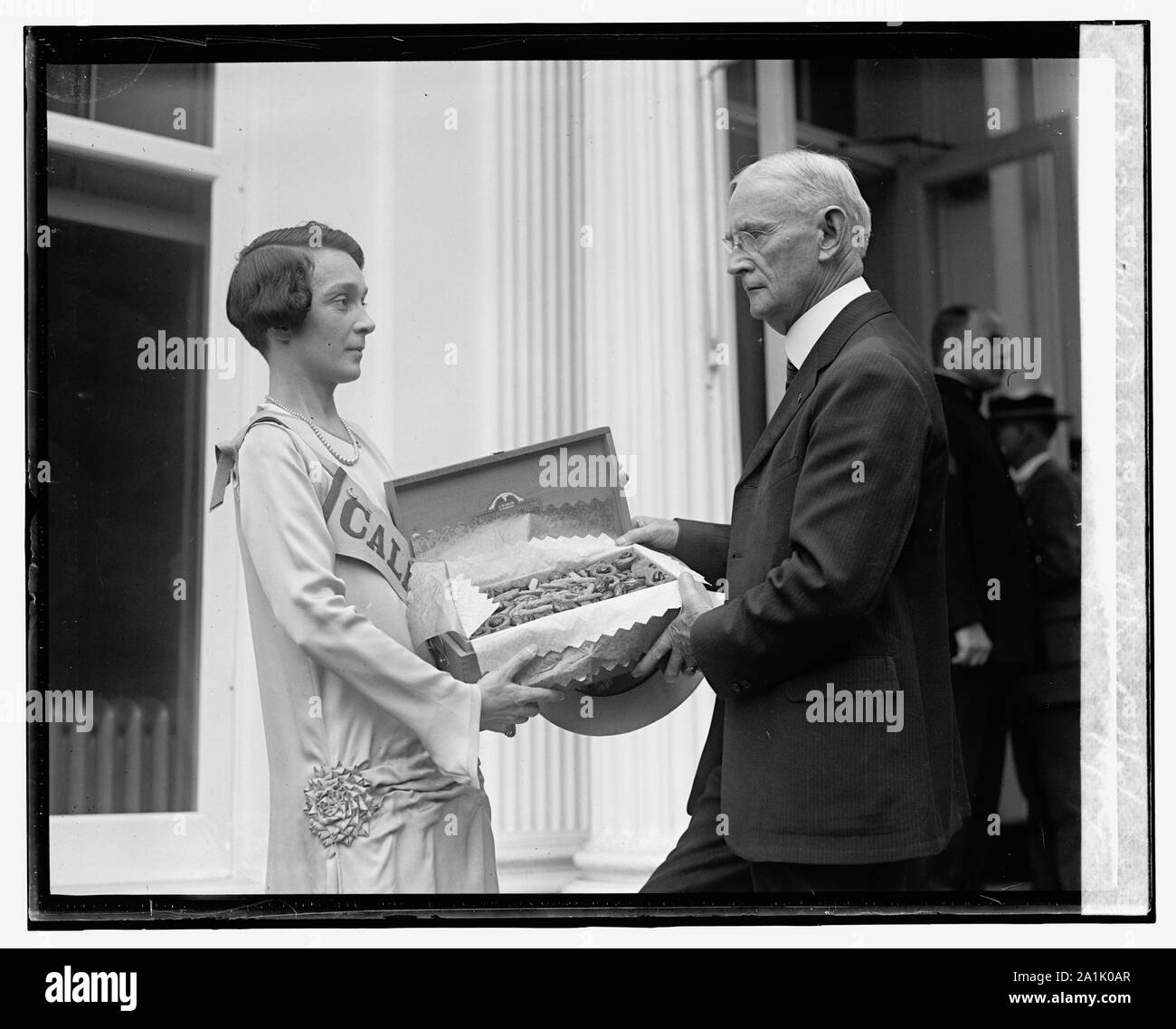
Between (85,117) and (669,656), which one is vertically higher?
(85,117)

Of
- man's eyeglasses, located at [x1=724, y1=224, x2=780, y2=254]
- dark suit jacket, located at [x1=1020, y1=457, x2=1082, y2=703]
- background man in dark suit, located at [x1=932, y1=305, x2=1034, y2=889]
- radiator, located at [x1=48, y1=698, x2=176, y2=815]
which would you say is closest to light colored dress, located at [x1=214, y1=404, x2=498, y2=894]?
radiator, located at [x1=48, y1=698, x2=176, y2=815]

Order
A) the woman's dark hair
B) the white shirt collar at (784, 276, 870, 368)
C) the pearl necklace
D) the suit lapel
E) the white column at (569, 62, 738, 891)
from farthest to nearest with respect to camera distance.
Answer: the white column at (569, 62, 738, 891) < the woman's dark hair < the pearl necklace < the white shirt collar at (784, 276, 870, 368) < the suit lapel

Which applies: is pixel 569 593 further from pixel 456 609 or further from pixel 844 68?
pixel 844 68

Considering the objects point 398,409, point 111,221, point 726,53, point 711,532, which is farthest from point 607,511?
point 111,221

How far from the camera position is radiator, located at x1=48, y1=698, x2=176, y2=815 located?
3971 millimetres

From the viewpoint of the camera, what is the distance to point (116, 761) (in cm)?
404

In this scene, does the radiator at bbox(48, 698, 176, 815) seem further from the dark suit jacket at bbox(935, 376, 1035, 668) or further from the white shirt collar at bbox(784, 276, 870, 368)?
the dark suit jacket at bbox(935, 376, 1035, 668)

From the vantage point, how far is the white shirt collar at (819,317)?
347cm

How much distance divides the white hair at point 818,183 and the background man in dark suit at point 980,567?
666 mm

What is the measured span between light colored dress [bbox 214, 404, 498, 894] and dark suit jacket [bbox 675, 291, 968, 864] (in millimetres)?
668

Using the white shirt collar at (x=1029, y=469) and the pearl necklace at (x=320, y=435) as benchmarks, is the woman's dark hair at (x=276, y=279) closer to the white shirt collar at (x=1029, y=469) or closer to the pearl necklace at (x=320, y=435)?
the pearl necklace at (x=320, y=435)

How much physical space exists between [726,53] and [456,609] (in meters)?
1.68
